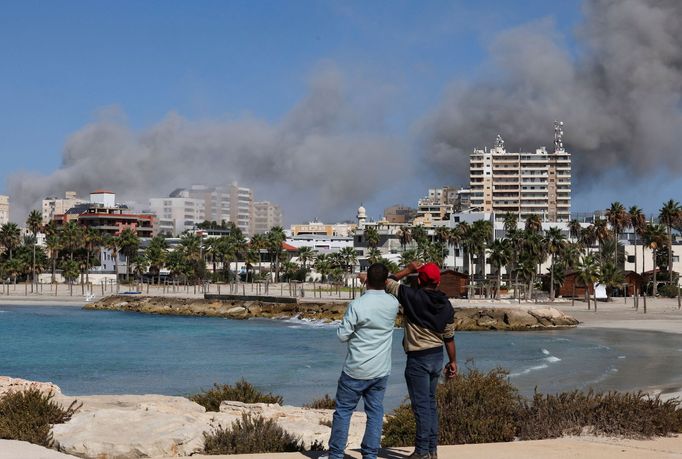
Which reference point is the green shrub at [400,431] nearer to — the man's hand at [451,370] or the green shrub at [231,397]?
the man's hand at [451,370]

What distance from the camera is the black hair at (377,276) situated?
9312 mm

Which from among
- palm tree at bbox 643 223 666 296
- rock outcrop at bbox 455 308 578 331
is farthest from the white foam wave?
palm tree at bbox 643 223 666 296

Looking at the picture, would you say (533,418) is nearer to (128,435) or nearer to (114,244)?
(128,435)

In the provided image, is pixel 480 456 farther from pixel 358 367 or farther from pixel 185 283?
pixel 185 283

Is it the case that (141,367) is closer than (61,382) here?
No

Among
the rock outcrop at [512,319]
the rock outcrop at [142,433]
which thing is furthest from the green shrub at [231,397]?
the rock outcrop at [512,319]

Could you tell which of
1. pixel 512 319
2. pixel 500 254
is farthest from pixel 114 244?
pixel 512 319

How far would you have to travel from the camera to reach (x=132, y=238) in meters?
145

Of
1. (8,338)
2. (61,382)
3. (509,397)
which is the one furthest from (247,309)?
(509,397)

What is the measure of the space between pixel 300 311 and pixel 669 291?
4293 centimetres

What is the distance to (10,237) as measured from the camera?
14688 cm

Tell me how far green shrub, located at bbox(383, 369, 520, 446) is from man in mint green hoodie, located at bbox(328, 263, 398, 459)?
7.29 feet

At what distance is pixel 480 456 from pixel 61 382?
30080mm

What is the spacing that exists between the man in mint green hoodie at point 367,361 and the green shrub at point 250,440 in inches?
63.6
